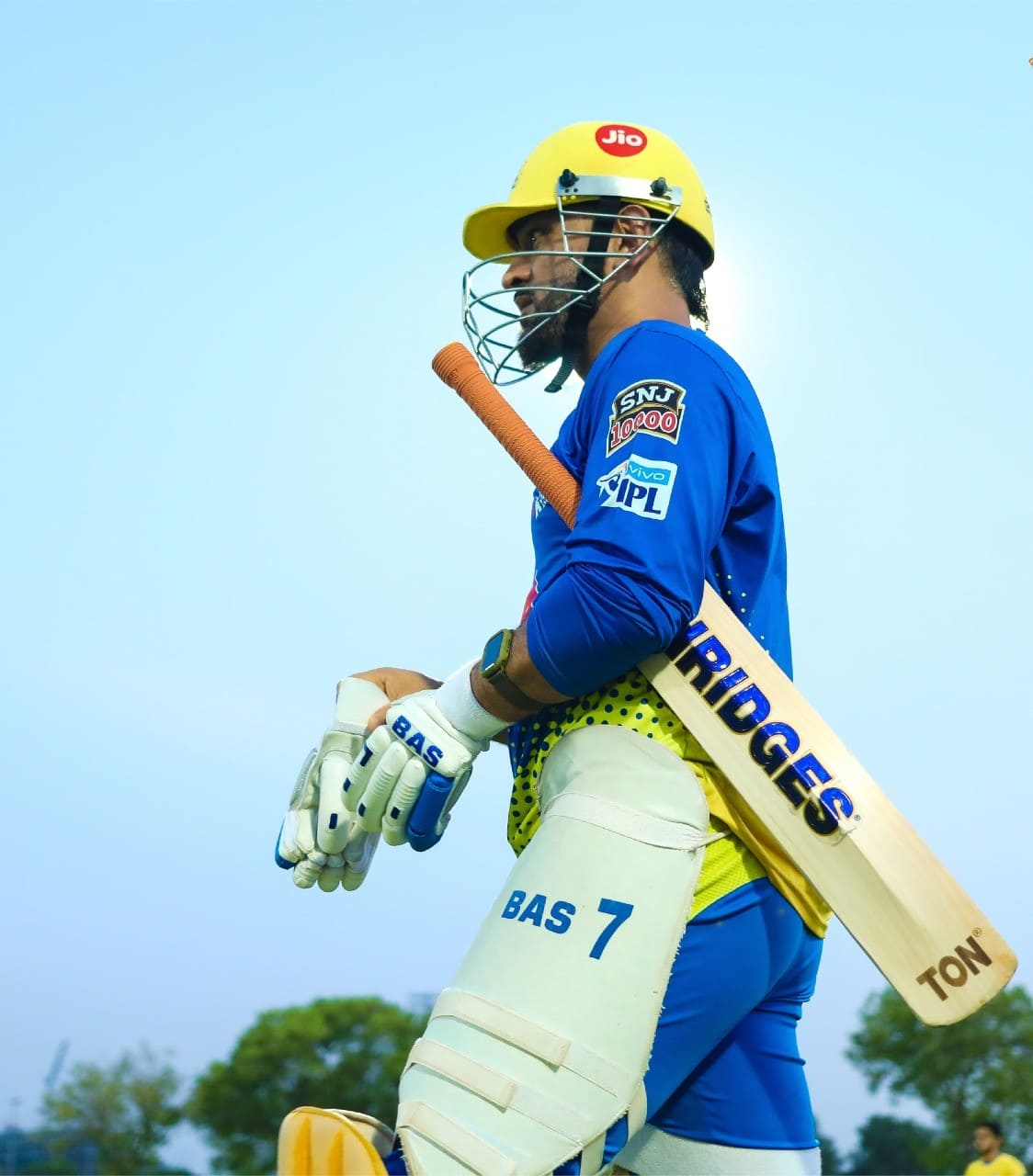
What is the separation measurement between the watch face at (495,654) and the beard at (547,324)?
3.06 ft

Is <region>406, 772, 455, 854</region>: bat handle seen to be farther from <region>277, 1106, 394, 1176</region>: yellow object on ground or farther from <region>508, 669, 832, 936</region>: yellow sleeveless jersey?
<region>277, 1106, 394, 1176</region>: yellow object on ground

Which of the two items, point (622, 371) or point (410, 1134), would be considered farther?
point (622, 371)

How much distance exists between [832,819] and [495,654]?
2.51 feet

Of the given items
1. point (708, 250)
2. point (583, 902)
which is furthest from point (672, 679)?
point (708, 250)

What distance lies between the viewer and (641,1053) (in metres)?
2.54

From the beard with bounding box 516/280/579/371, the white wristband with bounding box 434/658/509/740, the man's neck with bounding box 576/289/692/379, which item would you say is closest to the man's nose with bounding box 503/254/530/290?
the beard with bounding box 516/280/579/371

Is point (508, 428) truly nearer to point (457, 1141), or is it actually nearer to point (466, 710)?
point (466, 710)

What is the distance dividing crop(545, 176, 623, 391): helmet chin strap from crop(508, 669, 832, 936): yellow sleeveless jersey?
982mm

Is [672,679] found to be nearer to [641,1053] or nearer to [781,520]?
[781,520]

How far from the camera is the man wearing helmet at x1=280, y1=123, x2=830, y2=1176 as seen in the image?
2490 mm

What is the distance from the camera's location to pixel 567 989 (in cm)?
252

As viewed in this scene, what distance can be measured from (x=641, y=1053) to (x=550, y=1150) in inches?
9.7

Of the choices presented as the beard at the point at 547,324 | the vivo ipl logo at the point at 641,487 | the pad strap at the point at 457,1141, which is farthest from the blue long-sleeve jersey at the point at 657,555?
the pad strap at the point at 457,1141

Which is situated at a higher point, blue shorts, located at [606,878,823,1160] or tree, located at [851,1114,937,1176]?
tree, located at [851,1114,937,1176]
